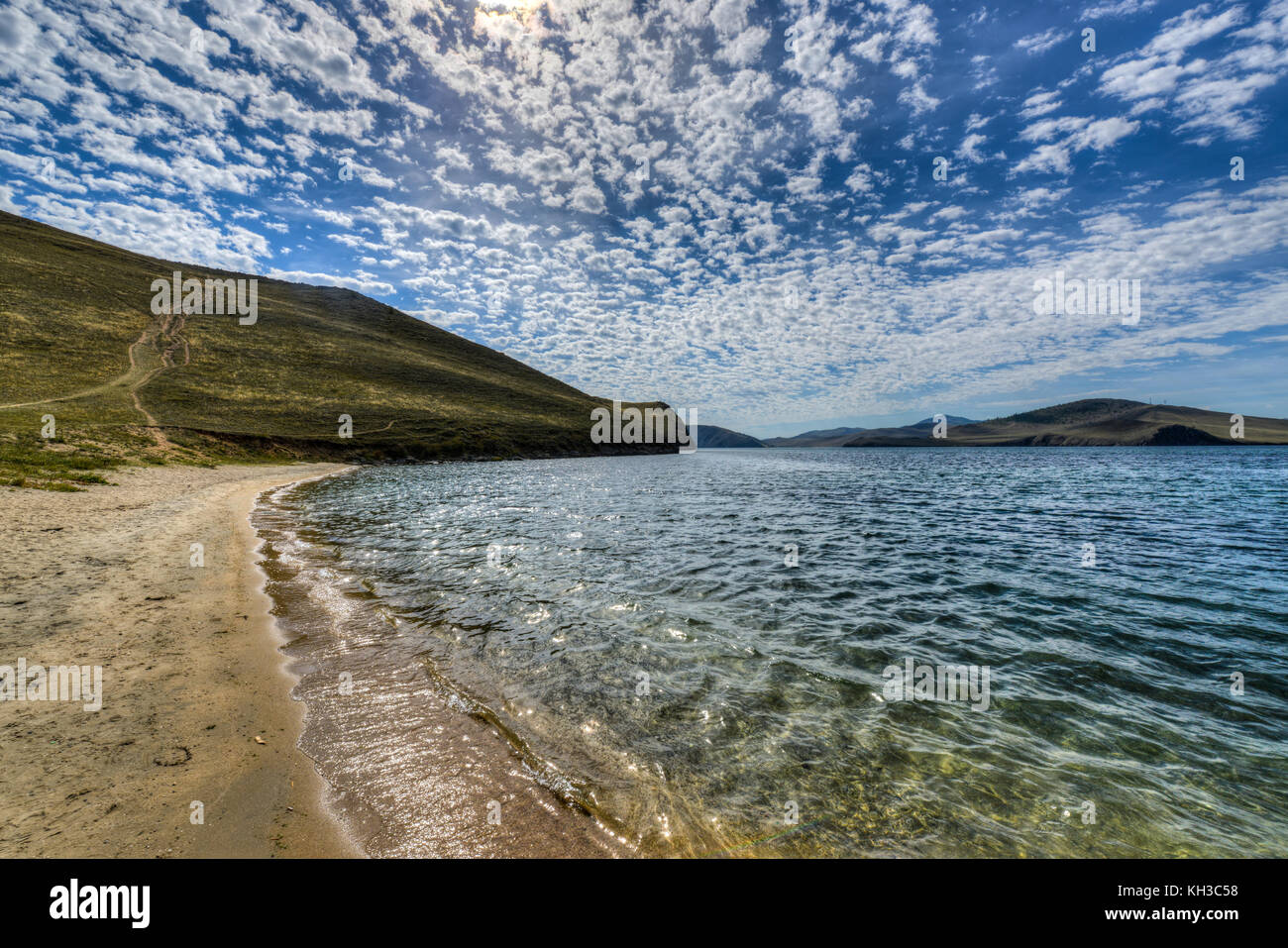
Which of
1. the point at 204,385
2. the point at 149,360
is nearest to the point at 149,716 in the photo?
the point at 204,385

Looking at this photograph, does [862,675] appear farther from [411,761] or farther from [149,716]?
[149,716]

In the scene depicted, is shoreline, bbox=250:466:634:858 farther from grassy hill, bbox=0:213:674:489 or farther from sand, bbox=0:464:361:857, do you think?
grassy hill, bbox=0:213:674:489

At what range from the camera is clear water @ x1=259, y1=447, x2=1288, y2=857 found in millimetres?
6223

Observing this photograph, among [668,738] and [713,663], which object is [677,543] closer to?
[713,663]

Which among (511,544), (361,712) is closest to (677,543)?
(511,544)

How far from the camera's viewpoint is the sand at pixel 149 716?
4.95 meters

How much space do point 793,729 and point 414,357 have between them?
156 m

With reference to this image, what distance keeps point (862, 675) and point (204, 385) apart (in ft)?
341

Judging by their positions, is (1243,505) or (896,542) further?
(1243,505)

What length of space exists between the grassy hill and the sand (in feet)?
58.3

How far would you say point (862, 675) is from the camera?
998 centimetres

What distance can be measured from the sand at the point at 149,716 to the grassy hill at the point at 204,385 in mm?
17776

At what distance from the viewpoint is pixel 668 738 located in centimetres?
785

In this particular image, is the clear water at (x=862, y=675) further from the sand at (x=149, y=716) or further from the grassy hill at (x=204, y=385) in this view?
the grassy hill at (x=204, y=385)
